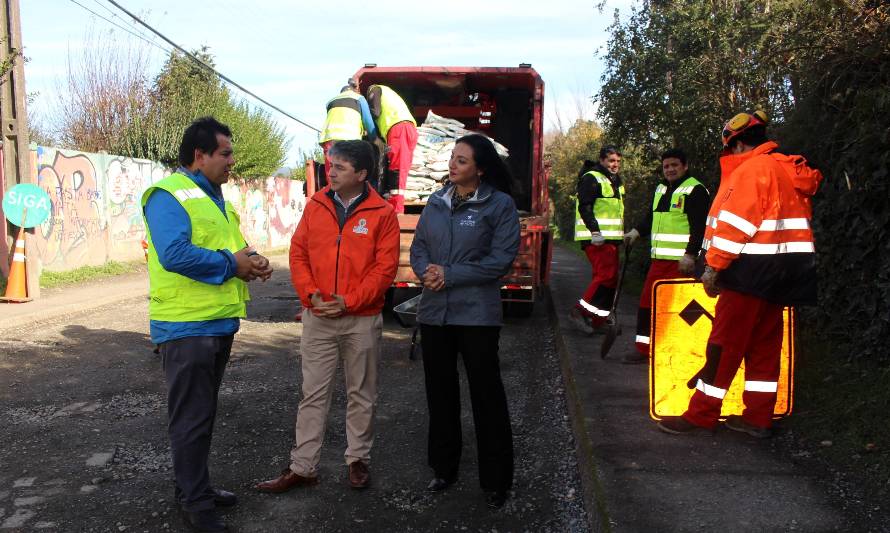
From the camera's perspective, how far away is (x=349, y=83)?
908cm

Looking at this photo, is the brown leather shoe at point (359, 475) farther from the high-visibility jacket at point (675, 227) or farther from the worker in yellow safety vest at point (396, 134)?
the worker in yellow safety vest at point (396, 134)

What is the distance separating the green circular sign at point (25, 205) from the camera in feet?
33.5

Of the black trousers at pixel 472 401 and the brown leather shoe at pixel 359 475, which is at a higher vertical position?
the black trousers at pixel 472 401

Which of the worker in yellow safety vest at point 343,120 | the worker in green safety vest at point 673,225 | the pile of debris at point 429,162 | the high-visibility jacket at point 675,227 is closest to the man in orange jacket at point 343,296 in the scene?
the worker in green safety vest at point 673,225

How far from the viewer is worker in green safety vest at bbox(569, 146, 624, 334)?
7.45m

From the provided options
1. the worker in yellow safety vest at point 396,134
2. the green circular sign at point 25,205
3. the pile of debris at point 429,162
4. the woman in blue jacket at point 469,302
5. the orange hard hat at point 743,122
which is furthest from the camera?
the green circular sign at point 25,205

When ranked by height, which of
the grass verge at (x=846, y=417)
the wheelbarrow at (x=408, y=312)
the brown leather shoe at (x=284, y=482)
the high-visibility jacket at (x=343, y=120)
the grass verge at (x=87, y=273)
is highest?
the high-visibility jacket at (x=343, y=120)

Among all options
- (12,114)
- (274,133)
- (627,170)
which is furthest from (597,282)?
(274,133)

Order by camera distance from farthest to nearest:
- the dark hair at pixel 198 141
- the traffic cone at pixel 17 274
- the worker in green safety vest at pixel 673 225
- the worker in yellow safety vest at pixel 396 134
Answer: the traffic cone at pixel 17 274, the worker in yellow safety vest at pixel 396 134, the worker in green safety vest at pixel 673 225, the dark hair at pixel 198 141

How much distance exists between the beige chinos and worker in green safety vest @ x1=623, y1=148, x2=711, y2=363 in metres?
2.70

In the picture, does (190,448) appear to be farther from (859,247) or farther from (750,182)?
(859,247)

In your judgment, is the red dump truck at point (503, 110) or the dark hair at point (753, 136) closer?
the dark hair at point (753, 136)

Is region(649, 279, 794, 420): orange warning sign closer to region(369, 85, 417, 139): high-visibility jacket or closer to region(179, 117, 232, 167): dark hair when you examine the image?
region(179, 117, 232, 167): dark hair

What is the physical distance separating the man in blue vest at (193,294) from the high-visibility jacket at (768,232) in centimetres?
239
